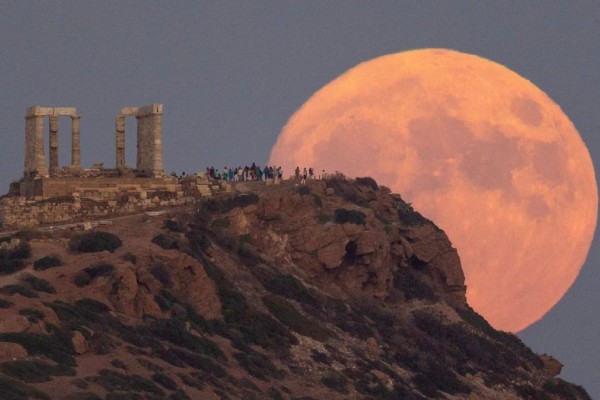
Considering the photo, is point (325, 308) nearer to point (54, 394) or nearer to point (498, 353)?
point (498, 353)

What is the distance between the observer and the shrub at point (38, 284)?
89.0m

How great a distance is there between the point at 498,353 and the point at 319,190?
1433cm

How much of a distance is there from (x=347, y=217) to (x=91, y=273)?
2396 cm

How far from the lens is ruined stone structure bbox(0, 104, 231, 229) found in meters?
107

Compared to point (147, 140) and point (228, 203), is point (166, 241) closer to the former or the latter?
point (228, 203)

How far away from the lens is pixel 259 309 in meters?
102

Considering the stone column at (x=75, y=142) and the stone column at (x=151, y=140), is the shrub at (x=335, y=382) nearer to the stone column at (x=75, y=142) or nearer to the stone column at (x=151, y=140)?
the stone column at (x=151, y=140)

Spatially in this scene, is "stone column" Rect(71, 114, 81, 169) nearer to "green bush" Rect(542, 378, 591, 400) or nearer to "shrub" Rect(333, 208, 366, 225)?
"shrub" Rect(333, 208, 366, 225)

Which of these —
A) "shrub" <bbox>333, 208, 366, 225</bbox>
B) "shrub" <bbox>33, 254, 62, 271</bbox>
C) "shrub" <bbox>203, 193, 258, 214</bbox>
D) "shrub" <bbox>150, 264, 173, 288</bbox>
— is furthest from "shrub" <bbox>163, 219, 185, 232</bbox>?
"shrub" <bbox>333, 208, 366, 225</bbox>

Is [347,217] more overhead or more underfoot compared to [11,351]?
more overhead

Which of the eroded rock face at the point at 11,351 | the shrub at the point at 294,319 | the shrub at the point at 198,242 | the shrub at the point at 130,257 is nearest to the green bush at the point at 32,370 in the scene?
the eroded rock face at the point at 11,351

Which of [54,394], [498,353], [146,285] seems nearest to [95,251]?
[146,285]

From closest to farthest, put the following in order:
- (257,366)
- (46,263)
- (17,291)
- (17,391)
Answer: (17,391), (17,291), (257,366), (46,263)

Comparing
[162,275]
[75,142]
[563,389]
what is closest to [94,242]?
[162,275]
